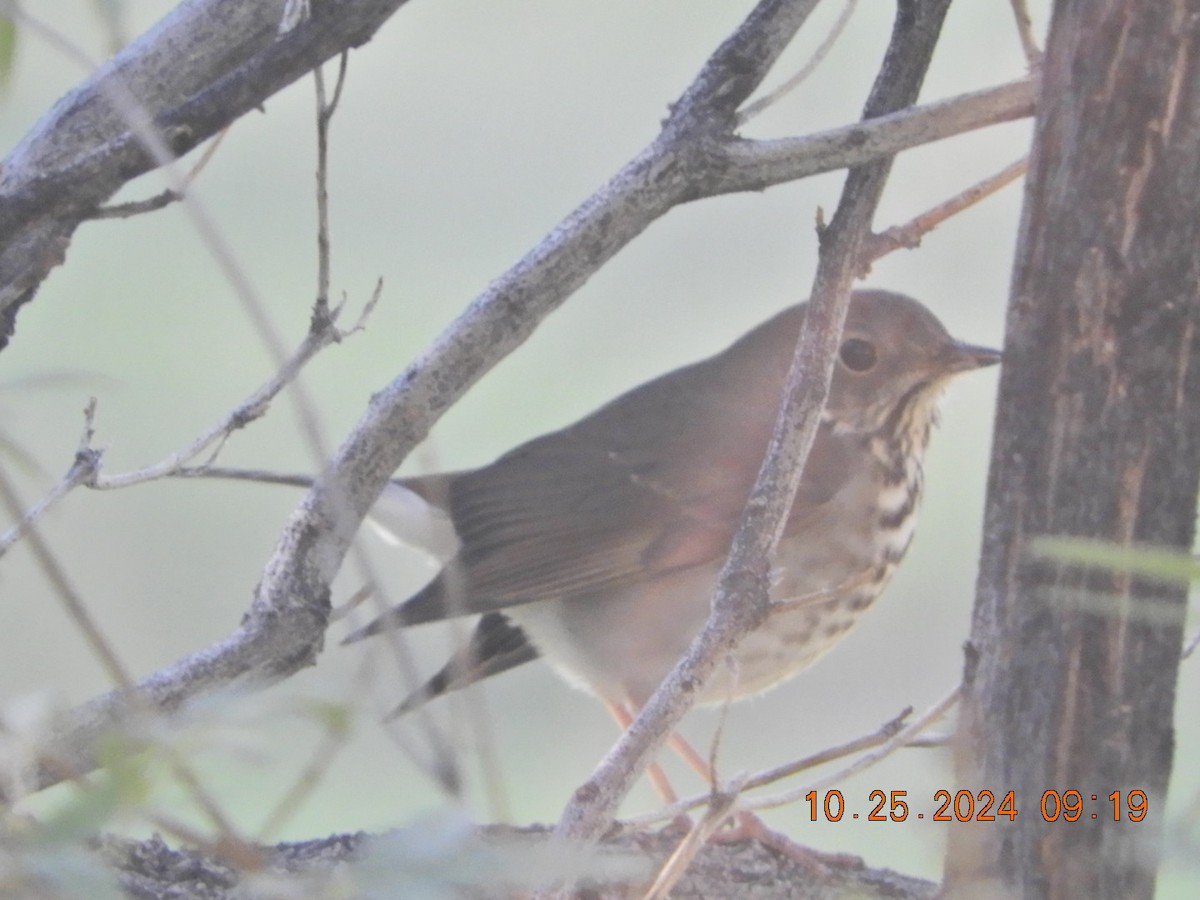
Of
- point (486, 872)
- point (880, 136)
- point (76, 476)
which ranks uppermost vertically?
point (880, 136)

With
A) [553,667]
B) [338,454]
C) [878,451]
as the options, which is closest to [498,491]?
[553,667]

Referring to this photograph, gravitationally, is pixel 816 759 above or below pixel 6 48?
below

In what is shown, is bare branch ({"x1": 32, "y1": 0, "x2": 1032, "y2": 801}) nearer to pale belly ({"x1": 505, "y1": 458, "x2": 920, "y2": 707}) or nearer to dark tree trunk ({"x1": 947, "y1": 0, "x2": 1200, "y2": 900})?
dark tree trunk ({"x1": 947, "y1": 0, "x2": 1200, "y2": 900})

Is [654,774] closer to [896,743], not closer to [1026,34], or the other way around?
[896,743]

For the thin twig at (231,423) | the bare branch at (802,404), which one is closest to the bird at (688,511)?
the thin twig at (231,423)

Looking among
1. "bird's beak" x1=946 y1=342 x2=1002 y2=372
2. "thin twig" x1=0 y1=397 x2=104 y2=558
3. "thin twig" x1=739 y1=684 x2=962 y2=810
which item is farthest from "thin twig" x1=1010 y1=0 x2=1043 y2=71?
"bird's beak" x1=946 y1=342 x2=1002 y2=372

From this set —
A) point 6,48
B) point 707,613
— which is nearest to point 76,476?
point 6,48
